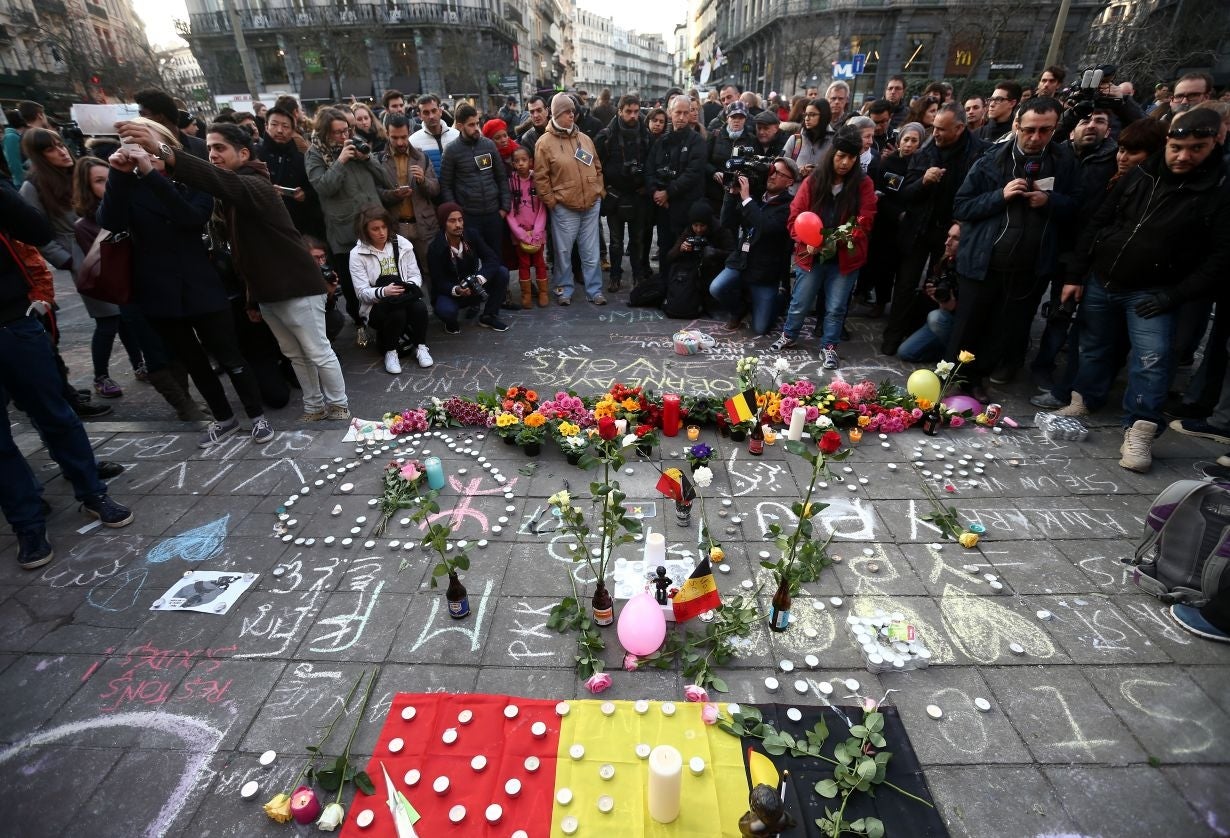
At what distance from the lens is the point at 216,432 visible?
4707 millimetres

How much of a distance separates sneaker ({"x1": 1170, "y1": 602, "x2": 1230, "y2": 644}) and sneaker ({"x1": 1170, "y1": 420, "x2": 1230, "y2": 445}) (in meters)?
2.38

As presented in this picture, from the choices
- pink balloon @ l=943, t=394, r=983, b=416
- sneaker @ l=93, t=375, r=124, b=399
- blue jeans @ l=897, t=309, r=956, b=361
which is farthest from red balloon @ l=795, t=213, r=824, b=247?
sneaker @ l=93, t=375, r=124, b=399

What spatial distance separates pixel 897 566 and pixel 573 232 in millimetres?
5755

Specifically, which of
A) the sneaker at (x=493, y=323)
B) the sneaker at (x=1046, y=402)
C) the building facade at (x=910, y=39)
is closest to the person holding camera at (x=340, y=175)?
the sneaker at (x=493, y=323)

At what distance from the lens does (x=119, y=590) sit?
323cm

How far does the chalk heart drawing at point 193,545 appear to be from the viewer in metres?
3.47

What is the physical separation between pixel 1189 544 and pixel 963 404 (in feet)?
6.60

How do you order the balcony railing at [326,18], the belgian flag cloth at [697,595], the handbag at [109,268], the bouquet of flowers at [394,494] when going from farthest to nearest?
the balcony railing at [326,18] → the handbag at [109,268] → the bouquet of flowers at [394,494] → the belgian flag cloth at [697,595]

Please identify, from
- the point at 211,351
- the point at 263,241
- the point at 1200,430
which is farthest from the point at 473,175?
the point at 1200,430

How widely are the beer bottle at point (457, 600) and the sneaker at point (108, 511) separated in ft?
8.11

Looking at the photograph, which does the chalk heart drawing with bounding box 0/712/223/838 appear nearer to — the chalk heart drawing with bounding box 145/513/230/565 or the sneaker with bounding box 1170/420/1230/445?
the chalk heart drawing with bounding box 145/513/230/565

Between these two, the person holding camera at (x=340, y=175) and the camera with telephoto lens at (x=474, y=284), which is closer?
the person holding camera at (x=340, y=175)

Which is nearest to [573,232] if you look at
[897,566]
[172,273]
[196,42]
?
[172,273]

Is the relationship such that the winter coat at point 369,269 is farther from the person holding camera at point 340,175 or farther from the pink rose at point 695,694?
the pink rose at point 695,694
